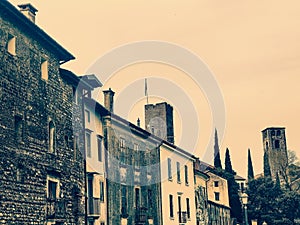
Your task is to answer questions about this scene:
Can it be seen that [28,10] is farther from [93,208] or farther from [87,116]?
[93,208]

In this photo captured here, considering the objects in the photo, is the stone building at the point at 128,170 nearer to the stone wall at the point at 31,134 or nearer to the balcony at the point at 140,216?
the balcony at the point at 140,216

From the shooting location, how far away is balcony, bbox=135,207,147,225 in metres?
36.8

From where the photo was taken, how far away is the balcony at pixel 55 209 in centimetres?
2372

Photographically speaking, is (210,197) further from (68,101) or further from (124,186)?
(68,101)

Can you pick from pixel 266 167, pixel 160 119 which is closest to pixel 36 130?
pixel 160 119

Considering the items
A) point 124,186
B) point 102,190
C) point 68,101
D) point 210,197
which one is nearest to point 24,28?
point 68,101

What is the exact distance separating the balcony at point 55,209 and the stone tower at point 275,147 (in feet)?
293

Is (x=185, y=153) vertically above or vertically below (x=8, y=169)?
above

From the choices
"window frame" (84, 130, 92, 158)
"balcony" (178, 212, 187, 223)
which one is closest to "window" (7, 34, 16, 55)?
"window frame" (84, 130, 92, 158)

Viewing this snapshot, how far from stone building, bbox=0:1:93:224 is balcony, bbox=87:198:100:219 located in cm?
90

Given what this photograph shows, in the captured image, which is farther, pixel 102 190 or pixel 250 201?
pixel 250 201

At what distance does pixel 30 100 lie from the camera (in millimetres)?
22734

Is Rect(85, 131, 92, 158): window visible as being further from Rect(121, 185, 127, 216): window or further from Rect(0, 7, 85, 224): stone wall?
Rect(121, 185, 127, 216): window

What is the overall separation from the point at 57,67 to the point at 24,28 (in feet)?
13.5
